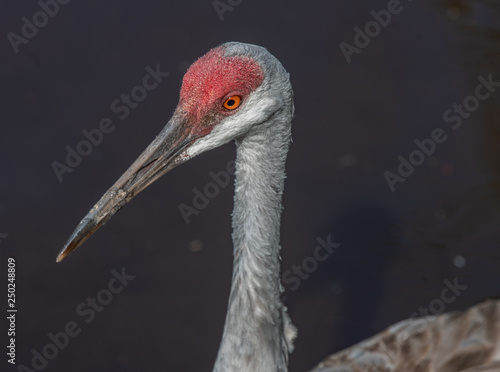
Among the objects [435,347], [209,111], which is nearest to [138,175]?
[209,111]

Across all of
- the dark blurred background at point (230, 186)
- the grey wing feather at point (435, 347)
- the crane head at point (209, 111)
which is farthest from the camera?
the dark blurred background at point (230, 186)

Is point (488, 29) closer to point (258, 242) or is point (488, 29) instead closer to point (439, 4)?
point (439, 4)

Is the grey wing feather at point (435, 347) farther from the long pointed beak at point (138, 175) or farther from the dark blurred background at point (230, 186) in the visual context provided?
the long pointed beak at point (138, 175)

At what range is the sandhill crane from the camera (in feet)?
9.39

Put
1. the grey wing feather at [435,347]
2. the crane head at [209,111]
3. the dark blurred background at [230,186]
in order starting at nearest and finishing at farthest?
1. the crane head at [209,111]
2. the grey wing feather at [435,347]
3. the dark blurred background at [230,186]

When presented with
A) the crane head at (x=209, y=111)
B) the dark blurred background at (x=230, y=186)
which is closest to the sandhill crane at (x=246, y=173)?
the crane head at (x=209, y=111)

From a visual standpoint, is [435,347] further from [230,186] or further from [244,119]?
[230,186]

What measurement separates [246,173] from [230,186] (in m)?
2.02

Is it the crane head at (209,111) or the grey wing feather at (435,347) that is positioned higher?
the crane head at (209,111)

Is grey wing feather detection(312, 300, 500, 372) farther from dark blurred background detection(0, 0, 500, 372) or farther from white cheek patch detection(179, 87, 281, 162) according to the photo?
white cheek patch detection(179, 87, 281, 162)

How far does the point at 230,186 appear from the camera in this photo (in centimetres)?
511

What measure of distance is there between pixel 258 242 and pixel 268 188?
237mm

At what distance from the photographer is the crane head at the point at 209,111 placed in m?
2.84

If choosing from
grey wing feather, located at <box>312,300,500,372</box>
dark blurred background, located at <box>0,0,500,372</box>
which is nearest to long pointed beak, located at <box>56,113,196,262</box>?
grey wing feather, located at <box>312,300,500,372</box>
